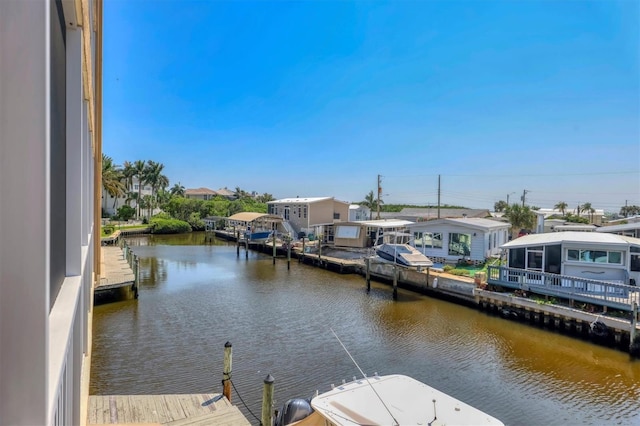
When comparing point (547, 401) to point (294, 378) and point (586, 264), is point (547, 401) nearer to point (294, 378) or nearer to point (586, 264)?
point (294, 378)

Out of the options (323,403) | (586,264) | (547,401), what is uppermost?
(586,264)

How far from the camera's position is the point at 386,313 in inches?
741

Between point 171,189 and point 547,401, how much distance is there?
8421 cm

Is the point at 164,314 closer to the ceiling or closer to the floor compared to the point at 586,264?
closer to the floor

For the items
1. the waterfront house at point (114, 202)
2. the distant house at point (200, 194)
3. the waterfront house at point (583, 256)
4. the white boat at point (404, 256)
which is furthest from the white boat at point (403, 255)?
the distant house at point (200, 194)

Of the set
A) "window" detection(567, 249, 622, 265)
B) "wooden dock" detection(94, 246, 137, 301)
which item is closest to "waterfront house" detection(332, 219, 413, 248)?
"window" detection(567, 249, 622, 265)

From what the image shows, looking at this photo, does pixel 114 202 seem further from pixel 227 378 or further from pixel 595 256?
pixel 595 256

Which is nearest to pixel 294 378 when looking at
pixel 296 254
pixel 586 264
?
pixel 586 264

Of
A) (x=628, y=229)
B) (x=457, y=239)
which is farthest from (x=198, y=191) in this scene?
(x=628, y=229)

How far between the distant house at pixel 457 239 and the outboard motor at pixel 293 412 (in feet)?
67.3

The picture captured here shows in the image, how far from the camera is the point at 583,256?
57.7 feet

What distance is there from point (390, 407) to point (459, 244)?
21462mm

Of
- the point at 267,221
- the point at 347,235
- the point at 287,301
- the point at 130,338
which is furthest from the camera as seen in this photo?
the point at 267,221

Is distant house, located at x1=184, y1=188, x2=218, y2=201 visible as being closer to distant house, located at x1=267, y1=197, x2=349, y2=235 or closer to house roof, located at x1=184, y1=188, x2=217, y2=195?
house roof, located at x1=184, y1=188, x2=217, y2=195
